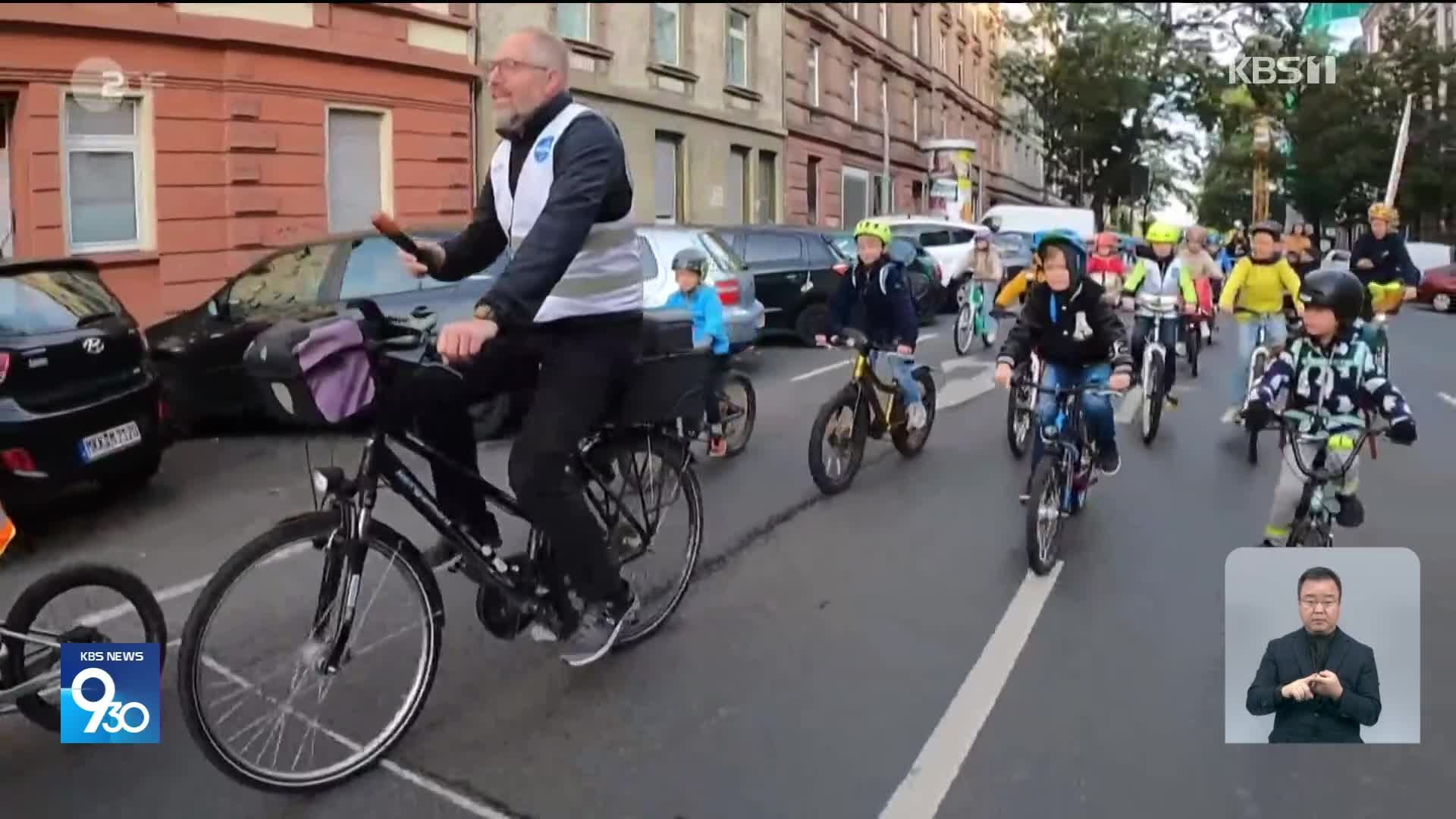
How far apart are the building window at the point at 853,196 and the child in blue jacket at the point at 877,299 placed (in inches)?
1107

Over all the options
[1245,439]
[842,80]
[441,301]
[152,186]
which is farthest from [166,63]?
[842,80]

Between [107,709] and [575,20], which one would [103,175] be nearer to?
[575,20]

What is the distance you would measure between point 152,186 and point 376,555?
1336cm

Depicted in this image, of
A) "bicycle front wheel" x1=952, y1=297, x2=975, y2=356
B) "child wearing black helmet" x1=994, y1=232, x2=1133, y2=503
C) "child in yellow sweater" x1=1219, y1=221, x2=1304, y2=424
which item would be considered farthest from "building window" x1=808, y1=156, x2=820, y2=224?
"child wearing black helmet" x1=994, y1=232, x2=1133, y2=503

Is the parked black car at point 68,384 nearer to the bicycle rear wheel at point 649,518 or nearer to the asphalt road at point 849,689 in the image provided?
the asphalt road at point 849,689

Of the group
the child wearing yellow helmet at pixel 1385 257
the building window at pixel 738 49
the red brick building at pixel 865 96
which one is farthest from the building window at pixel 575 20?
the child wearing yellow helmet at pixel 1385 257

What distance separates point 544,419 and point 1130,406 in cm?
840

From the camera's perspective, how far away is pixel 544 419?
409 centimetres

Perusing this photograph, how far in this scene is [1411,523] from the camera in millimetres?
7133

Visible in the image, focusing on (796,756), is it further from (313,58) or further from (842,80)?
(842,80)

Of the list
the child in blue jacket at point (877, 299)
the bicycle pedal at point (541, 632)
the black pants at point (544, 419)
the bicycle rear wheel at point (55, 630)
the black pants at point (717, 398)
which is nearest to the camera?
the bicycle rear wheel at point (55, 630)

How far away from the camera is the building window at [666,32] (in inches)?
1009

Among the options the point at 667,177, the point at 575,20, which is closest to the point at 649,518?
the point at 575,20

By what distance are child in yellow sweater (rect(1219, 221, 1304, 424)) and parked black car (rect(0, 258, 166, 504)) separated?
7217mm
